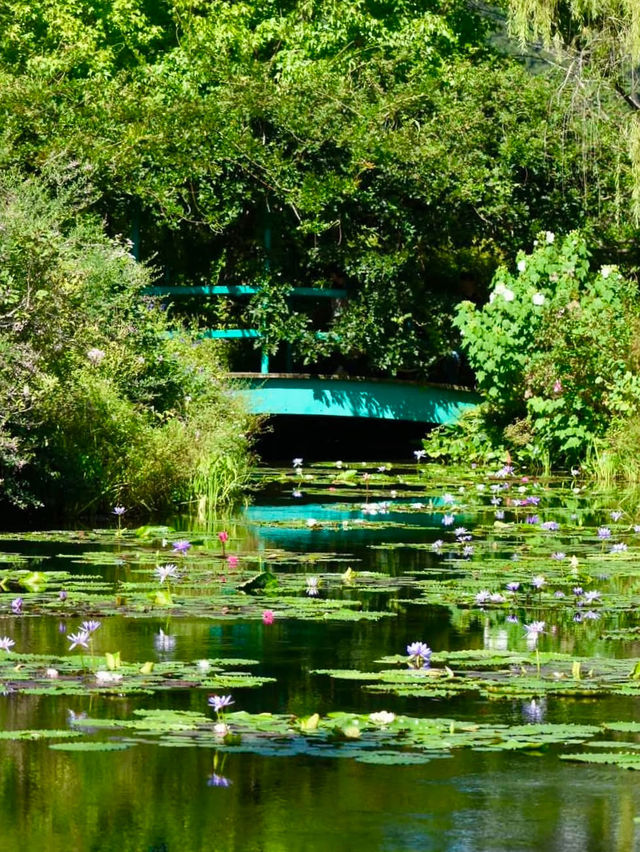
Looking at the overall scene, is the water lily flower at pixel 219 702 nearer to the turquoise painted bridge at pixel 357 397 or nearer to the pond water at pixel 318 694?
the pond water at pixel 318 694

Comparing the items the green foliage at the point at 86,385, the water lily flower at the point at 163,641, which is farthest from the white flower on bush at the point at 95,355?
the water lily flower at the point at 163,641

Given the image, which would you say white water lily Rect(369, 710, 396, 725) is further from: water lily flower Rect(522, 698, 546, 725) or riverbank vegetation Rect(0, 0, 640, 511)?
riverbank vegetation Rect(0, 0, 640, 511)

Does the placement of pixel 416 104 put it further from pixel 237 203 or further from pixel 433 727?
pixel 433 727

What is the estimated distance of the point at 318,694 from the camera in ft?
19.2

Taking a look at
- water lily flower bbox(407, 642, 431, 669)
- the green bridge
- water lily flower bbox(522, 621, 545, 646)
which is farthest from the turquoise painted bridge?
water lily flower bbox(407, 642, 431, 669)

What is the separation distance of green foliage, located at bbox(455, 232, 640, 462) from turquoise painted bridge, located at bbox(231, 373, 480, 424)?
3.55 feet

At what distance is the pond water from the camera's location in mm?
4332

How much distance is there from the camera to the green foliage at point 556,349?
1738 cm

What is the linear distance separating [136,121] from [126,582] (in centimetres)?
1225

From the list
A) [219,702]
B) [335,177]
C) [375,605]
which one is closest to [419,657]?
[219,702]

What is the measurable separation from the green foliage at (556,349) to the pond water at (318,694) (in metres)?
6.99

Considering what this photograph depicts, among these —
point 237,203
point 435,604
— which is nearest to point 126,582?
point 435,604

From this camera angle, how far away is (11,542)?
1026cm

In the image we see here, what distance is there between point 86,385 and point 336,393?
7324 mm
